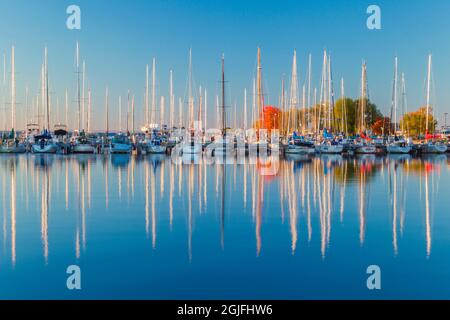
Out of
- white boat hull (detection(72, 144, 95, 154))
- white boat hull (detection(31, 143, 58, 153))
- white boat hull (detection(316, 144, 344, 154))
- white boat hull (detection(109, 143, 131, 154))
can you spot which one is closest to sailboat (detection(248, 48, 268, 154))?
white boat hull (detection(316, 144, 344, 154))

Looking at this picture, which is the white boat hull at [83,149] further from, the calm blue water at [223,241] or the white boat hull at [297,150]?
the calm blue water at [223,241]

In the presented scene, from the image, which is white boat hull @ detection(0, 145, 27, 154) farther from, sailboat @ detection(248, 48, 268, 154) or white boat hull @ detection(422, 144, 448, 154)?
white boat hull @ detection(422, 144, 448, 154)

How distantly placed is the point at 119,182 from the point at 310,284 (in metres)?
20.0

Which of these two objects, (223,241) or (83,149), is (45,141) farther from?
(223,241)

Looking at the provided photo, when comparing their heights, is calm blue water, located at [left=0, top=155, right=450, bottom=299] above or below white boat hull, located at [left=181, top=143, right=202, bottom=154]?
below

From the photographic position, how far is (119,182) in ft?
94.3

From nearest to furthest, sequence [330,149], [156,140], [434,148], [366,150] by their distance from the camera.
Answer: [330,149] < [366,150] < [156,140] < [434,148]

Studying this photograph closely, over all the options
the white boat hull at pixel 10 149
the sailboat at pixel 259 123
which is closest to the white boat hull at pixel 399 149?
the sailboat at pixel 259 123

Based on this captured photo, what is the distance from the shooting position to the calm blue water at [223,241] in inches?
398

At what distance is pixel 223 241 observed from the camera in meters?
13.7

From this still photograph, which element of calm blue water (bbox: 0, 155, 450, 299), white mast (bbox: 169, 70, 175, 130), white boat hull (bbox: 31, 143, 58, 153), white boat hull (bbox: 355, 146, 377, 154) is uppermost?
white mast (bbox: 169, 70, 175, 130)

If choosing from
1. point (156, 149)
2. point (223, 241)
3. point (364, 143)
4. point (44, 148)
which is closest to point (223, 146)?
point (156, 149)

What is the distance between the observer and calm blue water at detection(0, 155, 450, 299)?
398 inches

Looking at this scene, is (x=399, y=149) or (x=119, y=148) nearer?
(x=119, y=148)
